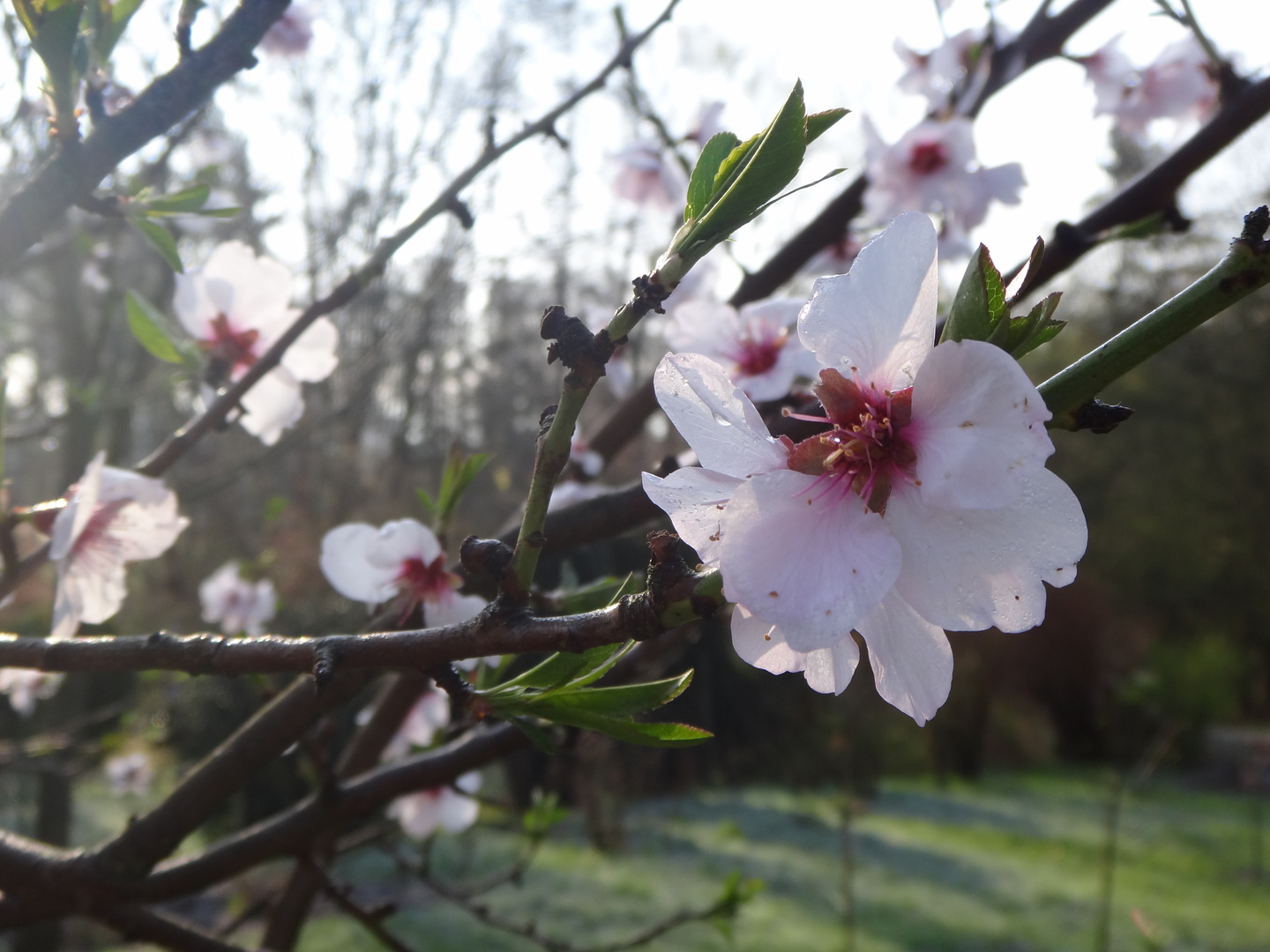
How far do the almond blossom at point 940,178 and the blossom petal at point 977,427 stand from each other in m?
0.96

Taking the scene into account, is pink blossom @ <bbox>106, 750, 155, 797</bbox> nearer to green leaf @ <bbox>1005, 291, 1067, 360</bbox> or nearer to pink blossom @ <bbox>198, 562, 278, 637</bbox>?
pink blossom @ <bbox>198, 562, 278, 637</bbox>

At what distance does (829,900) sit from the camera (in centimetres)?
400

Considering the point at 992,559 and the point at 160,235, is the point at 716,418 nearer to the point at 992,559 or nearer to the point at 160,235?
the point at 992,559

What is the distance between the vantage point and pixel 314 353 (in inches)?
46.4

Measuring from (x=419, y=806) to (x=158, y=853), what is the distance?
647 mm

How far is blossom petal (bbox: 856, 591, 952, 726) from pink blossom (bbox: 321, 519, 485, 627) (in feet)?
1.31

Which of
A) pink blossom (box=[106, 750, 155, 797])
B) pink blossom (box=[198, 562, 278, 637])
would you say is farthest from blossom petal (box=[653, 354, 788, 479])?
pink blossom (box=[106, 750, 155, 797])

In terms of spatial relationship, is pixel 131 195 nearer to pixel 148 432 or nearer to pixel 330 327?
pixel 330 327

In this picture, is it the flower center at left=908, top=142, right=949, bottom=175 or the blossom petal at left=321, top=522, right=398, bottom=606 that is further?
the flower center at left=908, top=142, right=949, bottom=175

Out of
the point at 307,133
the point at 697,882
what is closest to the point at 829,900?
the point at 697,882

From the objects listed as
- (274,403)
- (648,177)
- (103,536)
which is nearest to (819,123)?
(103,536)

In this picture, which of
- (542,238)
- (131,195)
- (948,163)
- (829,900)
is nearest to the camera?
(131,195)

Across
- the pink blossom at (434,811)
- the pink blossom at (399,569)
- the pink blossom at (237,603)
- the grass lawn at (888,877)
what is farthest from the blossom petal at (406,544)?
the grass lawn at (888,877)

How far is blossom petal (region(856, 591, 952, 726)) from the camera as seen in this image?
454mm
